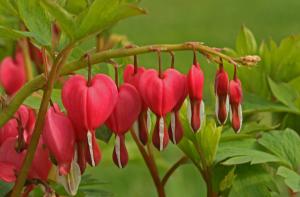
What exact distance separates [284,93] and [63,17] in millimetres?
649

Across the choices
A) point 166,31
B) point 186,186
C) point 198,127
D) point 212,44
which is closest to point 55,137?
point 198,127

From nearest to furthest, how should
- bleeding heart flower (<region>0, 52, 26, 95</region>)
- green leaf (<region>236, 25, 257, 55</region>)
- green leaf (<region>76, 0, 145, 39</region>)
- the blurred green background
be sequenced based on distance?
green leaf (<region>76, 0, 145, 39</region>), green leaf (<region>236, 25, 257, 55</region>), bleeding heart flower (<region>0, 52, 26, 95</region>), the blurred green background

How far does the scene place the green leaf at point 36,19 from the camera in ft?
5.13

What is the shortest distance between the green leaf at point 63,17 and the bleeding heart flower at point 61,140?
0.14m

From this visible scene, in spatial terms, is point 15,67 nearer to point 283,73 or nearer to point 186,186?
point 283,73

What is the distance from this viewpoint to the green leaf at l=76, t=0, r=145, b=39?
143cm

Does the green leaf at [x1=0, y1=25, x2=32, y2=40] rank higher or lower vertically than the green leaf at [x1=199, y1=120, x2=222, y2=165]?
higher

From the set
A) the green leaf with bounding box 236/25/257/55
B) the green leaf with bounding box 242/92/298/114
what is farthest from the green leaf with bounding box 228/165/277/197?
the green leaf with bounding box 236/25/257/55

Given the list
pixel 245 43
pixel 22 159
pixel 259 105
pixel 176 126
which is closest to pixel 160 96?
pixel 176 126

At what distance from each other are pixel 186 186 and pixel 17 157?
2.23m

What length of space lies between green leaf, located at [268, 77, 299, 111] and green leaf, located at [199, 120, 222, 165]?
0.23 metres

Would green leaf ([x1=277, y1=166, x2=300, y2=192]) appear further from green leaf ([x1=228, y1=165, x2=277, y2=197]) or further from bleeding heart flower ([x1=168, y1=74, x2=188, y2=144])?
bleeding heart flower ([x1=168, y1=74, x2=188, y2=144])

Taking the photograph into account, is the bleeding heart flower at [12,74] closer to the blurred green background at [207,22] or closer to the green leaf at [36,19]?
the green leaf at [36,19]

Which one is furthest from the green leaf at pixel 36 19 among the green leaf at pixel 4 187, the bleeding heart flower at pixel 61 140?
the green leaf at pixel 4 187
